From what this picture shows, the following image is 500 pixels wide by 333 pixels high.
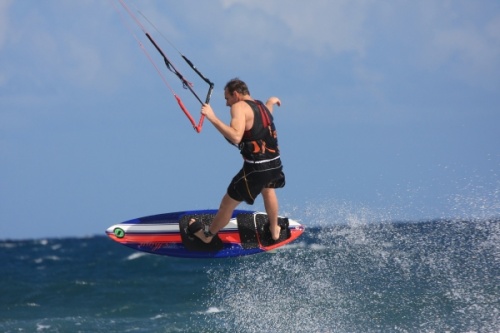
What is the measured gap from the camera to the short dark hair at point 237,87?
772cm

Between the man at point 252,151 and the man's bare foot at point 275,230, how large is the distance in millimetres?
542

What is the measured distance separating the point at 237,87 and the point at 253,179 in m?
0.95

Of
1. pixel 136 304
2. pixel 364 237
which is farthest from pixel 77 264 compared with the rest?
pixel 364 237

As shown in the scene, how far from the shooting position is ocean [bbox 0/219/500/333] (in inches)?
420

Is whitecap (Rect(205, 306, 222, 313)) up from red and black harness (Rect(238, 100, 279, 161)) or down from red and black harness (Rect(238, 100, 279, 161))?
down

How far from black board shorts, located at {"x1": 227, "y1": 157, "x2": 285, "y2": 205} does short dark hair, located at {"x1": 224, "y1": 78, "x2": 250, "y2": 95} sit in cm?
73

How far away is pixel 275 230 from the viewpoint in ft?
29.1

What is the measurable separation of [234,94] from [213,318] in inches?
262

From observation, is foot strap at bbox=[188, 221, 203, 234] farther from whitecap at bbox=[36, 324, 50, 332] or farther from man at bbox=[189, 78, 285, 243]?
whitecap at bbox=[36, 324, 50, 332]

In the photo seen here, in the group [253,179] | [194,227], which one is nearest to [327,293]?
[194,227]

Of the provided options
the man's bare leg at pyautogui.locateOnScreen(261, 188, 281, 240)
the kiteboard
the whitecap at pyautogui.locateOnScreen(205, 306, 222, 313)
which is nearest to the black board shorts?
the man's bare leg at pyautogui.locateOnScreen(261, 188, 281, 240)

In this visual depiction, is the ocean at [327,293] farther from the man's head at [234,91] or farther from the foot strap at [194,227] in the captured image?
the man's head at [234,91]

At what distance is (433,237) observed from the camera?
11.2 metres

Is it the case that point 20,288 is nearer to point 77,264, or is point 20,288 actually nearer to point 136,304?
point 136,304
